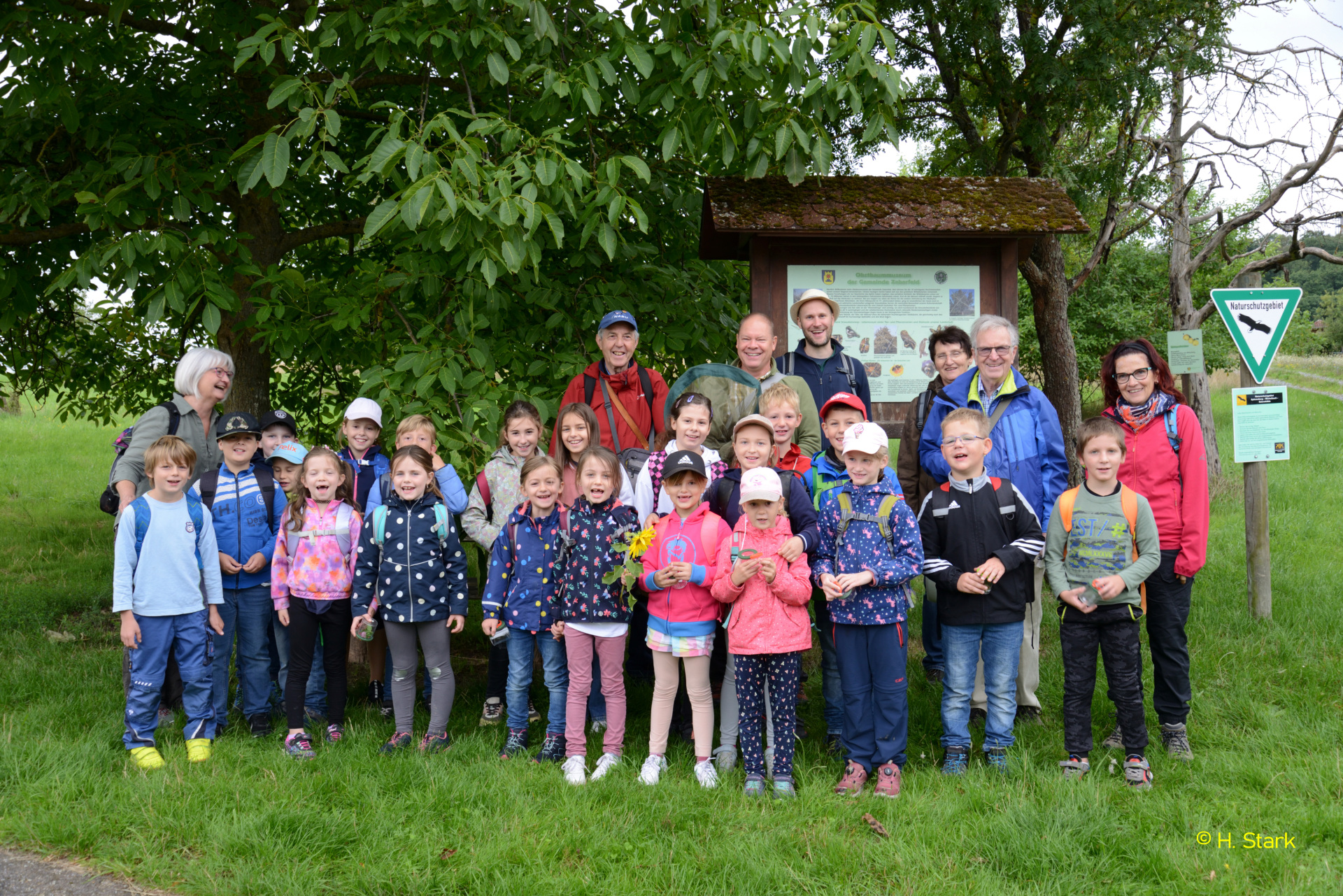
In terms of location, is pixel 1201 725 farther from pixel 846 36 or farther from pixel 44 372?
pixel 44 372

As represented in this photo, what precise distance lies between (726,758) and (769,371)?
6.41 feet

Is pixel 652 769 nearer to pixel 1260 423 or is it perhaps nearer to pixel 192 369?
pixel 192 369

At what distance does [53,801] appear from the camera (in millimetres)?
3592

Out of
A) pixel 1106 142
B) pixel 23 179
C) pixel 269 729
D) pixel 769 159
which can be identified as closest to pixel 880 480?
pixel 769 159

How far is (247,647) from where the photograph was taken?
462 cm

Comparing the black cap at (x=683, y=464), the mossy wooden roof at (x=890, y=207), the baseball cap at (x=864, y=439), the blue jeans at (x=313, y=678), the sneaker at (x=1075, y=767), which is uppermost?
the mossy wooden roof at (x=890, y=207)

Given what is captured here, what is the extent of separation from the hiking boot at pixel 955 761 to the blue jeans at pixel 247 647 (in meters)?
3.43

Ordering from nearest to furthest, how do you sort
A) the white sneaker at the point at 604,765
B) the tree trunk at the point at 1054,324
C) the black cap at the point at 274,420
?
1. the white sneaker at the point at 604,765
2. the black cap at the point at 274,420
3. the tree trunk at the point at 1054,324

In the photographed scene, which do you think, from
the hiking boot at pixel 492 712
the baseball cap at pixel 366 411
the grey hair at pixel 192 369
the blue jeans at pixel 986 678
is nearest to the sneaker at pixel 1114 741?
the blue jeans at pixel 986 678

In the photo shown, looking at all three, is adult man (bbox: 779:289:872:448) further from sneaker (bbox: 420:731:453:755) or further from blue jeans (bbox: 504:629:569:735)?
sneaker (bbox: 420:731:453:755)

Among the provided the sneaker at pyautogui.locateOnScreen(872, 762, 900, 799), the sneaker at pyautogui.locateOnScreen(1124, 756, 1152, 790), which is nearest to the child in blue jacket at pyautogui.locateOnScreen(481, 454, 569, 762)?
the sneaker at pyautogui.locateOnScreen(872, 762, 900, 799)

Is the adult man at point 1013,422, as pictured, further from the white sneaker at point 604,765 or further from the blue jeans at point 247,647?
the blue jeans at point 247,647

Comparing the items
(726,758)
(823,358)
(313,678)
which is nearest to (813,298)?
(823,358)

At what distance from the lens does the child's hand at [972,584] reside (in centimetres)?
384
